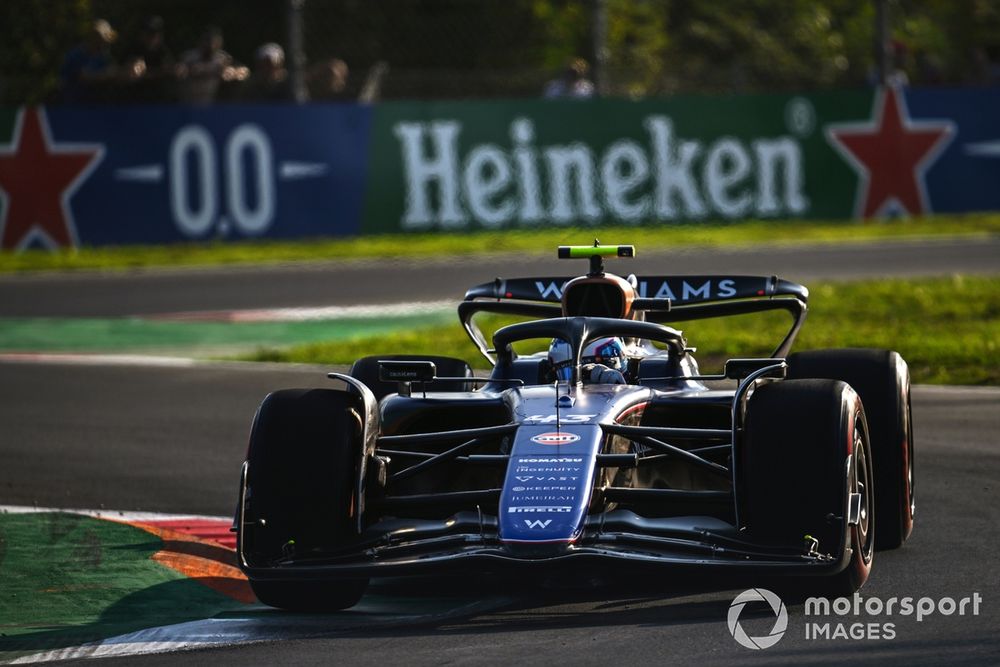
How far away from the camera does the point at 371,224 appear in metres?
20.2

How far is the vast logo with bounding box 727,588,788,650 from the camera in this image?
5477mm

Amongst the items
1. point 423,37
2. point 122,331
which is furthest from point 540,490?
point 423,37

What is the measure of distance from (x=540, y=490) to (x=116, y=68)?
47.9 ft

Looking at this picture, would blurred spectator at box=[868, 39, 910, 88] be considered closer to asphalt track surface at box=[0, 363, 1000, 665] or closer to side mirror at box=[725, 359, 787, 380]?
asphalt track surface at box=[0, 363, 1000, 665]

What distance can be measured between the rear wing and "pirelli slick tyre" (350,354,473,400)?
0.14 m

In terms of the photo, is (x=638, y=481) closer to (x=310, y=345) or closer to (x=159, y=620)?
(x=159, y=620)

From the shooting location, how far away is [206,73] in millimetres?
19891

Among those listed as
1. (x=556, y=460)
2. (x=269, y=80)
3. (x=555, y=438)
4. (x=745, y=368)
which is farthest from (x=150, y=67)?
(x=556, y=460)

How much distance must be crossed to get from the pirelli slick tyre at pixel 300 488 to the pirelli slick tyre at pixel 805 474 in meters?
1.35

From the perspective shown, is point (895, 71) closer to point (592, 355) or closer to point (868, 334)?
point (868, 334)

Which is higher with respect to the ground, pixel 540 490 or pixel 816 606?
pixel 540 490

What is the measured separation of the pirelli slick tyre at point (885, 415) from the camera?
271 inches

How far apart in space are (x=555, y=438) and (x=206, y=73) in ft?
47.6

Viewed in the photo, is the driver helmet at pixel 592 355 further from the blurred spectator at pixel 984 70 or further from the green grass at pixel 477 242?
the blurred spectator at pixel 984 70
